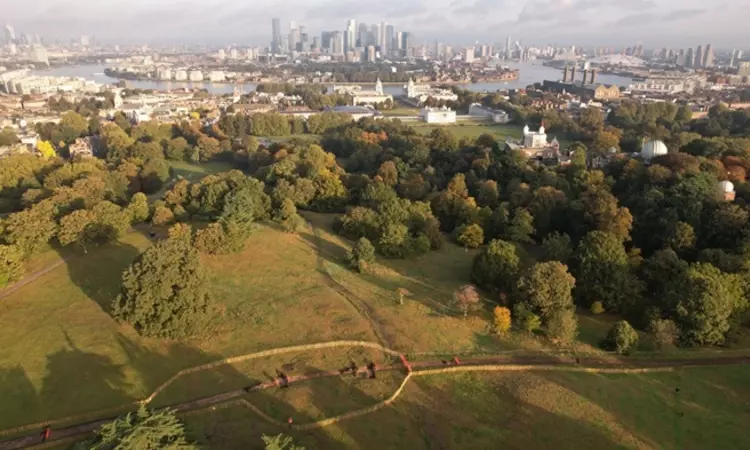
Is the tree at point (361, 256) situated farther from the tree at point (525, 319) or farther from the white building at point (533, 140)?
the white building at point (533, 140)

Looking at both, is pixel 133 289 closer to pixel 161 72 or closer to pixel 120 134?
pixel 120 134

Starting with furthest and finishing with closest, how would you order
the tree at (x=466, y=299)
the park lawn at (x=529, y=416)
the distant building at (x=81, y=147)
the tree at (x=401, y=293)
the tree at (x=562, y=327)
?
1. the distant building at (x=81, y=147)
2. the tree at (x=401, y=293)
3. the tree at (x=466, y=299)
4. the tree at (x=562, y=327)
5. the park lawn at (x=529, y=416)

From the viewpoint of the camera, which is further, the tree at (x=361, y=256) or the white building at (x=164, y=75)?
the white building at (x=164, y=75)

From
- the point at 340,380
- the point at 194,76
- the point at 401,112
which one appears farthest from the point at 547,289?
the point at 194,76

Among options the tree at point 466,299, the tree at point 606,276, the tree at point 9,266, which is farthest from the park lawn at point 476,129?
the tree at point 9,266

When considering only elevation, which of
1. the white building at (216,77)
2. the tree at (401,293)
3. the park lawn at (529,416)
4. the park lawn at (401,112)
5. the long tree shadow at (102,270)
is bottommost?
the park lawn at (529,416)

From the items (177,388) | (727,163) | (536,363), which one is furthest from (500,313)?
(727,163)
